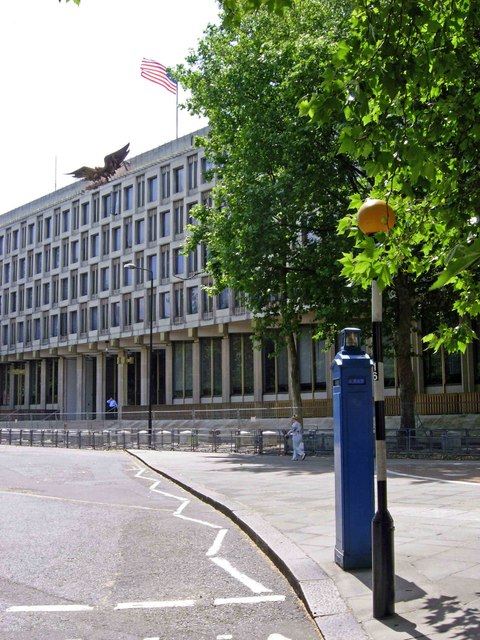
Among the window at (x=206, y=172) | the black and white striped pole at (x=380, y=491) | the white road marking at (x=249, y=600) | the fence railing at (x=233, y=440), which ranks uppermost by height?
the window at (x=206, y=172)

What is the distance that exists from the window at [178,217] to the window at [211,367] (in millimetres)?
8550

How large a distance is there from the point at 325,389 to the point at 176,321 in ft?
47.9

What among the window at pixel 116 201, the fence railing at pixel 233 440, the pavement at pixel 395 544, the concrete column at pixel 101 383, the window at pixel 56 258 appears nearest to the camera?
the pavement at pixel 395 544

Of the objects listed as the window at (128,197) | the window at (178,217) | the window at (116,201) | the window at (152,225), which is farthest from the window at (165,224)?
the window at (116,201)

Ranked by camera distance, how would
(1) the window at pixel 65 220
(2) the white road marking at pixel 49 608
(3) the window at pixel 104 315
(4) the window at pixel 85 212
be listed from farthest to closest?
(1) the window at pixel 65 220 < (4) the window at pixel 85 212 < (3) the window at pixel 104 315 < (2) the white road marking at pixel 49 608

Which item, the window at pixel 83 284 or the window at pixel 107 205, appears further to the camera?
the window at pixel 83 284

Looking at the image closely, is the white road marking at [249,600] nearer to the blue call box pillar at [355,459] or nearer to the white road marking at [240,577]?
the white road marking at [240,577]

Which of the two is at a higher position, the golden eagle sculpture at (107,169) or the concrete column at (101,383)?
the golden eagle sculpture at (107,169)

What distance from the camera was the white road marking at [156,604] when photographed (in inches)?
232

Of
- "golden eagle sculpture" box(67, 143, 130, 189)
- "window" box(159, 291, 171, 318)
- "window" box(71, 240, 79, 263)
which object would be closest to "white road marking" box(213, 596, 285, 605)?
"window" box(159, 291, 171, 318)

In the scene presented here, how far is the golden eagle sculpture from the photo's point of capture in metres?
65.2

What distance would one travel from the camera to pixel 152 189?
195 ft

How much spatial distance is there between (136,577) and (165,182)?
52828 mm

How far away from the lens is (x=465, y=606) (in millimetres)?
5297
